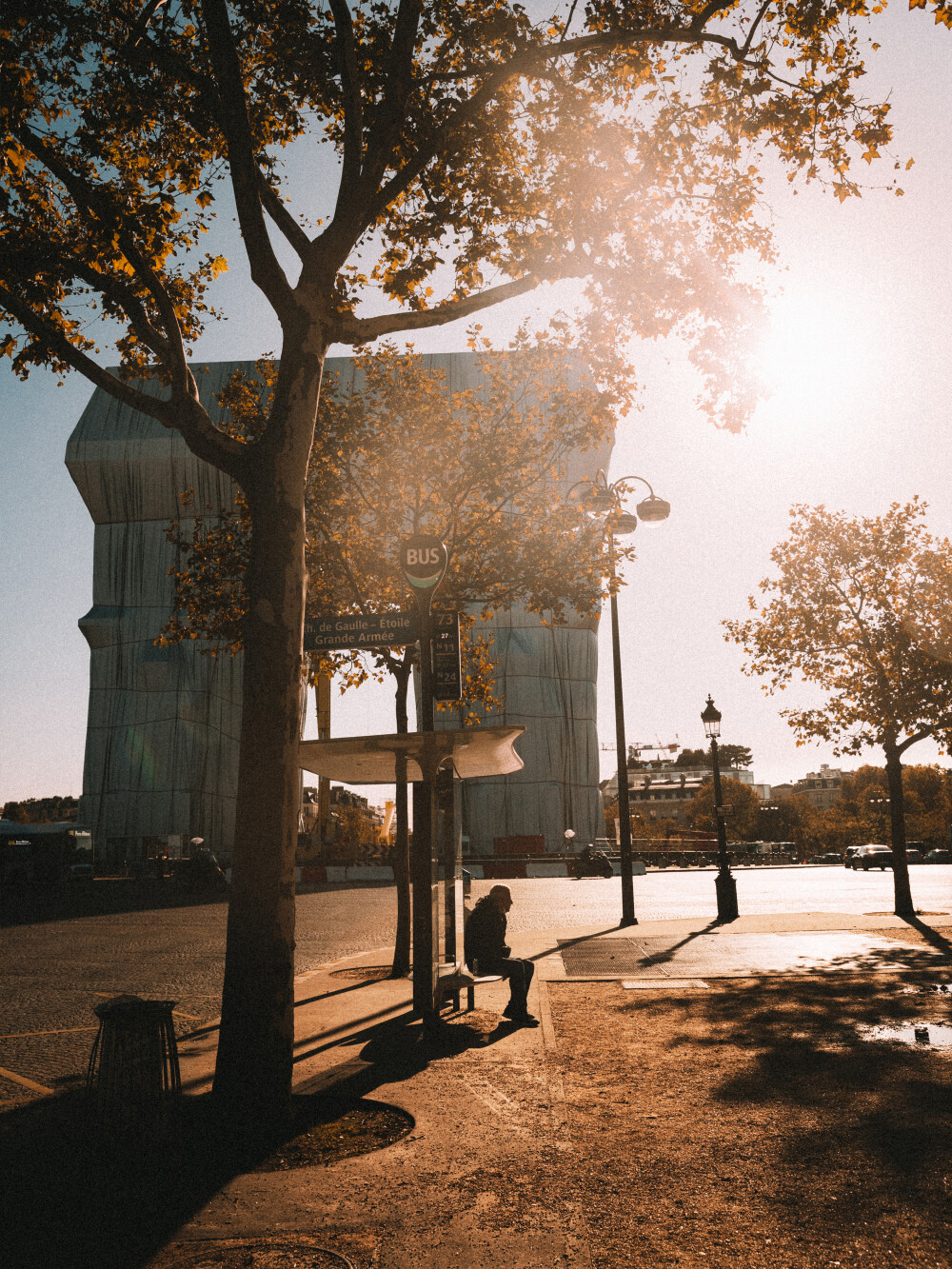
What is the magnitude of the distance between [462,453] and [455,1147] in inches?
400

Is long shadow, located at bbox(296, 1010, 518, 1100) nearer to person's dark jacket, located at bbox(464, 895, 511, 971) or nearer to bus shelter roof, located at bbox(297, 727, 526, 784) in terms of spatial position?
person's dark jacket, located at bbox(464, 895, 511, 971)

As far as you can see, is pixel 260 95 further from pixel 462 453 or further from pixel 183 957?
pixel 183 957

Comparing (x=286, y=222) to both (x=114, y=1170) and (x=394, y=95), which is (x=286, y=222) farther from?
(x=114, y=1170)

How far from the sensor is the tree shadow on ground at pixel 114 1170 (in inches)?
140

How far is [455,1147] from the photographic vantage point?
15.3ft

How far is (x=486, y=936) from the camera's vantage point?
8.70m

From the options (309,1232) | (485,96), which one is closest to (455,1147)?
(309,1232)

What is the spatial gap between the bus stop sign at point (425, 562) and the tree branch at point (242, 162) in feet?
7.29

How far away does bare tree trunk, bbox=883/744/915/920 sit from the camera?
57.1 ft

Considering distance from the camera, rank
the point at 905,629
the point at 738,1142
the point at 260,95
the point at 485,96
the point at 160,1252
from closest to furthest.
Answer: the point at 160,1252
the point at 738,1142
the point at 485,96
the point at 260,95
the point at 905,629

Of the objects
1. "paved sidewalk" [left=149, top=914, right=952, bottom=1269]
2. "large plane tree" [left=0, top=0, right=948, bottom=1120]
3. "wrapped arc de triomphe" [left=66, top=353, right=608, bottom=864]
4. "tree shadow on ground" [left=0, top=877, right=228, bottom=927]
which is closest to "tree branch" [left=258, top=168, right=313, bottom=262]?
"large plane tree" [left=0, top=0, right=948, bottom=1120]

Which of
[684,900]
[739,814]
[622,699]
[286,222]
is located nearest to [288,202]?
[286,222]

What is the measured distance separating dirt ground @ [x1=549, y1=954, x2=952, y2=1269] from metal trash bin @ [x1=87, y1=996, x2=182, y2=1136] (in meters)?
2.18

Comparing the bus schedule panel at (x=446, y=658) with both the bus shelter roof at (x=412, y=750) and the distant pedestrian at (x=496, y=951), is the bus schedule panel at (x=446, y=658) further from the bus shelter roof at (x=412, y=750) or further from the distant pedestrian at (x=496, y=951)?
the distant pedestrian at (x=496, y=951)
